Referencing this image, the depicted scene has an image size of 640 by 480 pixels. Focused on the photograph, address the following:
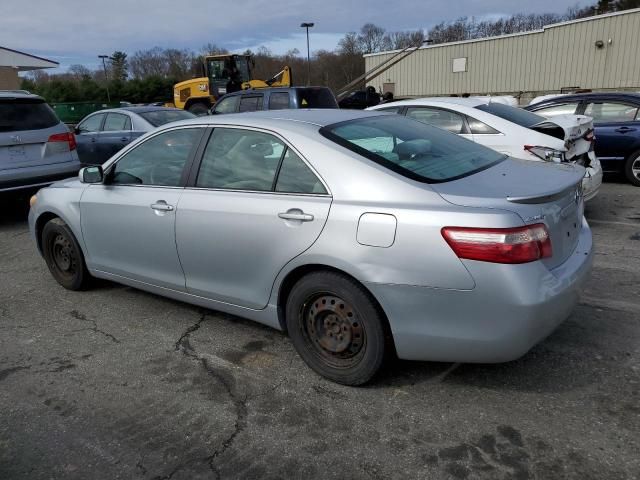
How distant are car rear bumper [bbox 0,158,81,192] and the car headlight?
6.39m

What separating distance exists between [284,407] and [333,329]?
52 centimetres

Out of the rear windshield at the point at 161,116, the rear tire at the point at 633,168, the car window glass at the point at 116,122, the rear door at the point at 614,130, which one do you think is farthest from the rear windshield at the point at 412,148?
the car window glass at the point at 116,122

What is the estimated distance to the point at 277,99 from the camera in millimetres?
11406

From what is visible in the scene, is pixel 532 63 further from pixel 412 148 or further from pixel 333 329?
pixel 333 329

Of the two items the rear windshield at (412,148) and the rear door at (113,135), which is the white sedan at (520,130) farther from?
the rear door at (113,135)

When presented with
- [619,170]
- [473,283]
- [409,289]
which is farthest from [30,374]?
[619,170]

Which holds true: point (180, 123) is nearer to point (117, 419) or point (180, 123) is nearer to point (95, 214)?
point (95, 214)

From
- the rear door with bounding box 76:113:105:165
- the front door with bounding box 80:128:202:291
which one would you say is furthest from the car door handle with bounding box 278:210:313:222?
the rear door with bounding box 76:113:105:165

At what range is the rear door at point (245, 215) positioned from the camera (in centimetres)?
313

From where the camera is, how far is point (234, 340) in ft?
12.7

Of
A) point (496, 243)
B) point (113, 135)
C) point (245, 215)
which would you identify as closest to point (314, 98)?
point (113, 135)

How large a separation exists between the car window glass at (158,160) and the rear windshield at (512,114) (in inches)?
174

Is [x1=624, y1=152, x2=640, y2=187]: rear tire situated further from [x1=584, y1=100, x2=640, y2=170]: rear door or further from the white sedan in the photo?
the white sedan

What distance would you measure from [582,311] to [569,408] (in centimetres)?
139
